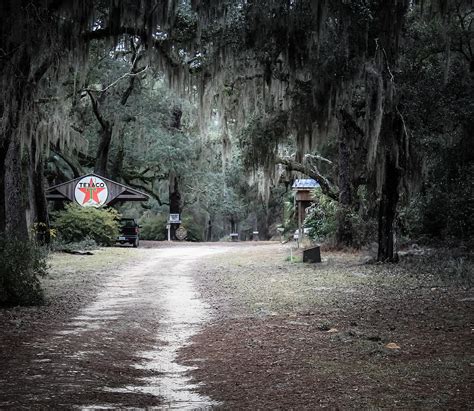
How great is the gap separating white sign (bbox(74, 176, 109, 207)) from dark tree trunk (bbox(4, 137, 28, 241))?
12.1 metres

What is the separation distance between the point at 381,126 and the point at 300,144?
2886 mm

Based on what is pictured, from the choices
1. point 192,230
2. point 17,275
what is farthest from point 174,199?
point 17,275

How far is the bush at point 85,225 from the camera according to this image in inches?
1083

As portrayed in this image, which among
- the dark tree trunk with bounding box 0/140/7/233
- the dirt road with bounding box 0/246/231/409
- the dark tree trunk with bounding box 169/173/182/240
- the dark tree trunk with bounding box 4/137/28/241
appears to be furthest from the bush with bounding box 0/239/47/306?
the dark tree trunk with bounding box 169/173/182/240

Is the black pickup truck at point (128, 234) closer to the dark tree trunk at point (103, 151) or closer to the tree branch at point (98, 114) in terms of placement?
the dark tree trunk at point (103, 151)

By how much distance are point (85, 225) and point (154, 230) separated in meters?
18.5

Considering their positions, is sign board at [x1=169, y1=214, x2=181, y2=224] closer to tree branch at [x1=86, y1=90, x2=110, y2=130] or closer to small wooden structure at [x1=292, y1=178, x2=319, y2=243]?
small wooden structure at [x1=292, y1=178, x2=319, y2=243]

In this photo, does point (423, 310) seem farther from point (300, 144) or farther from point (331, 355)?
point (300, 144)

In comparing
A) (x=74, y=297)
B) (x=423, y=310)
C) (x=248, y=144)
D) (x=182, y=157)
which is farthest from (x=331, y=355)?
(x=182, y=157)

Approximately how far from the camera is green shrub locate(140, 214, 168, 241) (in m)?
45.8

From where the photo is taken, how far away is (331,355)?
7242 mm

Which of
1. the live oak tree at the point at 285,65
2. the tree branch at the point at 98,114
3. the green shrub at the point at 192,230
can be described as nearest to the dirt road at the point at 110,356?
the live oak tree at the point at 285,65

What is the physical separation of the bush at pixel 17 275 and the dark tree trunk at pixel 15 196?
4903mm

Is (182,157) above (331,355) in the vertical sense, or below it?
above
